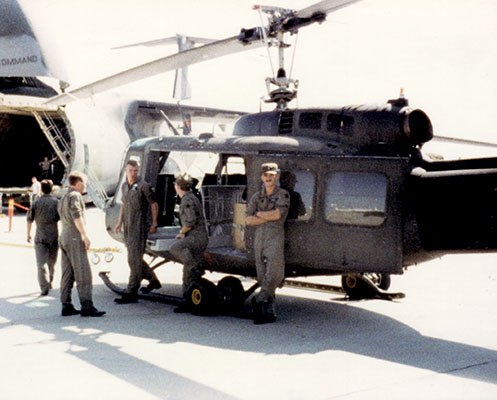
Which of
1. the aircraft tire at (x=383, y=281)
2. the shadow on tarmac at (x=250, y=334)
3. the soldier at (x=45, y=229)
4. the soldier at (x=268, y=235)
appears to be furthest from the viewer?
the aircraft tire at (x=383, y=281)

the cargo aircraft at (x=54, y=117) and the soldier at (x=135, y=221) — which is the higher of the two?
the cargo aircraft at (x=54, y=117)

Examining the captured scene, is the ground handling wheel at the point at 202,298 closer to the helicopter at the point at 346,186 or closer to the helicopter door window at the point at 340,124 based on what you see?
the helicopter at the point at 346,186

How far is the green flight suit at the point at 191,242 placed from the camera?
24.3 feet

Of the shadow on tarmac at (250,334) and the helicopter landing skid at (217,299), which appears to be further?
the helicopter landing skid at (217,299)

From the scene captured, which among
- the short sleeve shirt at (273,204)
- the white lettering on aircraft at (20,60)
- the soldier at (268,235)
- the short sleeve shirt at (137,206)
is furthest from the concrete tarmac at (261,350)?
the white lettering on aircraft at (20,60)

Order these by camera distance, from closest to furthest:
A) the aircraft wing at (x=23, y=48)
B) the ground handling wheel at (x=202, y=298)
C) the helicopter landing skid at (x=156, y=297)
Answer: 1. the ground handling wheel at (x=202, y=298)
2. the helicopter landing skid at (x=156, y=297)
3. the aircraft wing at (x=23, y=48)

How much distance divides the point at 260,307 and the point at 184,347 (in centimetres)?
127

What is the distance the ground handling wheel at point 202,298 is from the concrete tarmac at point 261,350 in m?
0.14

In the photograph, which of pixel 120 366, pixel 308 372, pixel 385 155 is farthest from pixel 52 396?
pixel 385 155

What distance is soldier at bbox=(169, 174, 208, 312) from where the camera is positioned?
7414mm

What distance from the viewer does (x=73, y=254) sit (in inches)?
276

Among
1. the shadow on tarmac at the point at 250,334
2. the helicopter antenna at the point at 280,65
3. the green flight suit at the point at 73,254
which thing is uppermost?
the helicopter antenna at the point at 280,65

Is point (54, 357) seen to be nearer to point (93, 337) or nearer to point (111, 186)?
point (93, 337)

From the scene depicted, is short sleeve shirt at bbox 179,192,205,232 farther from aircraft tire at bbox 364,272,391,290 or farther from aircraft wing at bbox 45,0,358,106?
aircraft tire at bbox 364,272,391,290
